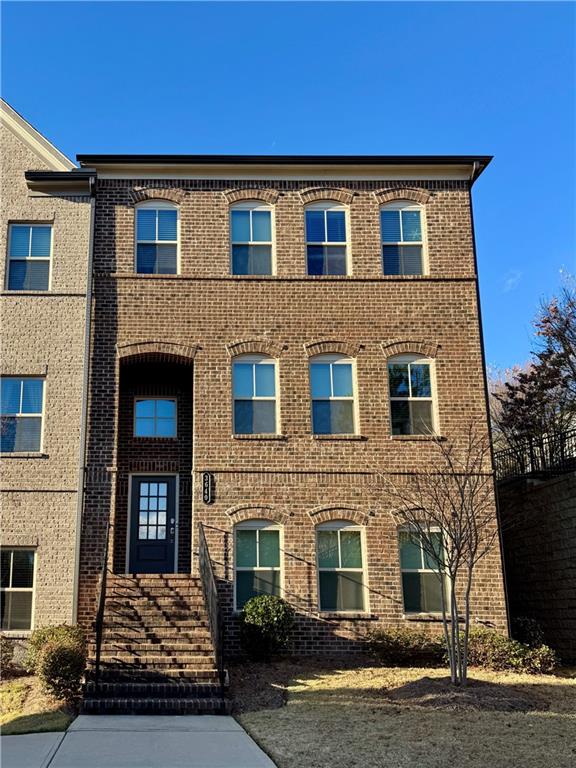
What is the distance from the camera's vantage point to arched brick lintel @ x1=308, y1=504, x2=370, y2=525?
14891mm

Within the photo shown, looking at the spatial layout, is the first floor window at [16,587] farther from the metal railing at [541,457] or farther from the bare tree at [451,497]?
the metal railing at [541,457]

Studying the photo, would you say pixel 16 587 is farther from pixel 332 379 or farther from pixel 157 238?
pixel 157 238

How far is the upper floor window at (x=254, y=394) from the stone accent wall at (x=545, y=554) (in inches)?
198

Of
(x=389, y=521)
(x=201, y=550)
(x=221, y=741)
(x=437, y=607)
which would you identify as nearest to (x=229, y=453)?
(x=201, y=550)

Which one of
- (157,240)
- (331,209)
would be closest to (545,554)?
(331,209)

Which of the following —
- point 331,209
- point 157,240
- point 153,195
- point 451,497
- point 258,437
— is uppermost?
point 153,195

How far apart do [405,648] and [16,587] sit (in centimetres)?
684

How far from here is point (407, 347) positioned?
15883 mm

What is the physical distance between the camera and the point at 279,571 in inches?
578

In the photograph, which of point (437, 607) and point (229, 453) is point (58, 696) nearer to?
point (229, 453)

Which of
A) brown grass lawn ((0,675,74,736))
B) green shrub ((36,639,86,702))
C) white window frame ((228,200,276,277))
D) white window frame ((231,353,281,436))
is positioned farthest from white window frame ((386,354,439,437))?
brown grass lawn ((0,675,74,736))

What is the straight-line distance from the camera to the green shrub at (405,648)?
13.6 meters

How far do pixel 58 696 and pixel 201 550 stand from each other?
11.3 feet

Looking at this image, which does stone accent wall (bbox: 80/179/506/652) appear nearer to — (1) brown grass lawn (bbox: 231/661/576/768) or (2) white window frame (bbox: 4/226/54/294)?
(2) white window frame (bbox: 4/226/54/294)
